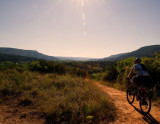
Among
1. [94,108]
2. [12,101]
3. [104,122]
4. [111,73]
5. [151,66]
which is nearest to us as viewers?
[104,122]

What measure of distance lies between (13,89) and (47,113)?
2.78 m

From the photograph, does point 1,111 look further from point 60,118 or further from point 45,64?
point 45,64

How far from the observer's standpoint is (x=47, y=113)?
3.49m

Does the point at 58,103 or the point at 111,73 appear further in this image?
the point at 111,73

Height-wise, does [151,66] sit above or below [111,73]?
above

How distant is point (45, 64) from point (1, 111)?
1191 cm

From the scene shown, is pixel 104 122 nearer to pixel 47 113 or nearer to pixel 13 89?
pixel 47 113

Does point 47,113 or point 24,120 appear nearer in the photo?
point 24,120

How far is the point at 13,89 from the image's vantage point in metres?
5.15

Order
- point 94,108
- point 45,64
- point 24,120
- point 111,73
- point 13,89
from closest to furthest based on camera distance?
point 24,120
point 94,108
point 13,89
point 111,73
point 45,64

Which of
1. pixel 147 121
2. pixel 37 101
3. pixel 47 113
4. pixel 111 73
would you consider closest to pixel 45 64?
pixel 111 73

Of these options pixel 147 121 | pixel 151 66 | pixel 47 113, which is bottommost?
pixel 147 121

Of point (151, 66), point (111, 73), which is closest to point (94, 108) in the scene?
point (151, 66)

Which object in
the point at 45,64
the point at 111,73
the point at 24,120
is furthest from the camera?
the point at 45,64
